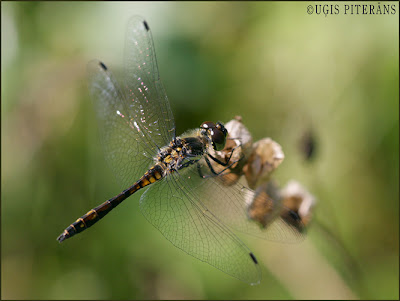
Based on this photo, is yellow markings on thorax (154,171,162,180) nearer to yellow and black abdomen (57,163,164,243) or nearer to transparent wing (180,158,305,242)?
yellow and black abdomen (57,163,164,243)

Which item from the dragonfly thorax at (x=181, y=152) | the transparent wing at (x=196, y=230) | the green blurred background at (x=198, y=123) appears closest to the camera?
the transparent wing at (x=196, y=230)

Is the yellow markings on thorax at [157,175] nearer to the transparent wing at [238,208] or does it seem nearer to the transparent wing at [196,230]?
the transparent wing at [196,230]

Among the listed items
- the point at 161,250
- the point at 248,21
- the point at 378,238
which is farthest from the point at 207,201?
the point at 248,21

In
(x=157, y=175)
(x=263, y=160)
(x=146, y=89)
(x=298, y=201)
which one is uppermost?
(x=146, y=89)

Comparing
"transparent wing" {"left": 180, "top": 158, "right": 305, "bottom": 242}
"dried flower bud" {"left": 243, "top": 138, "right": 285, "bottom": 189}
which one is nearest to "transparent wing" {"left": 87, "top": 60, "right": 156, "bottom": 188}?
"transparent wing" {"left": 180, "top": 158, "right": 305, "bottom": 242}

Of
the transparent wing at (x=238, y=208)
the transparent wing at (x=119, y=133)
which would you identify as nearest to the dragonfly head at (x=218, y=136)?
the transparent wing at (x=238, y=208)

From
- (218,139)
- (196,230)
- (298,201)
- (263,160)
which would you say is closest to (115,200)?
(196,230)

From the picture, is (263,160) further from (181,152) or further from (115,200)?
(115,200)
